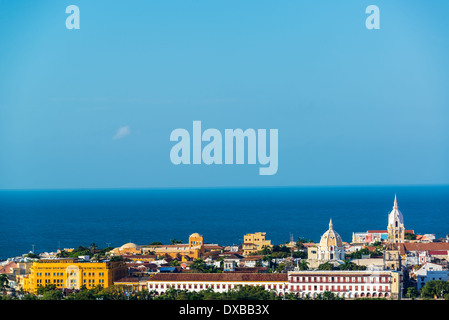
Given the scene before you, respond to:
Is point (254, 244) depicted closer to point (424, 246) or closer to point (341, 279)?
point (424, 246)

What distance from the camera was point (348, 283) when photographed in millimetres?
28281

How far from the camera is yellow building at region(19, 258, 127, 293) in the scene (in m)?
29.3

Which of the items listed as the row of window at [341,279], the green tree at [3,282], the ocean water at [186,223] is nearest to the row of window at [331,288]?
the row of window at [341,279]

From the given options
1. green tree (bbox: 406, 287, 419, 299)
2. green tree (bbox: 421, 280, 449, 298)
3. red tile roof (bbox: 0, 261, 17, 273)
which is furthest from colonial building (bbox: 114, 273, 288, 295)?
red tile roof (bbox: 0, 261, 17, 273)

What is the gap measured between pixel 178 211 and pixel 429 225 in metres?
28.5

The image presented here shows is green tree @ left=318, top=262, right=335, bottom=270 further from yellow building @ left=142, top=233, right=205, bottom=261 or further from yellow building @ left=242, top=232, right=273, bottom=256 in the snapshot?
yellow building @ left=242, top=232, right=273, bottom=256

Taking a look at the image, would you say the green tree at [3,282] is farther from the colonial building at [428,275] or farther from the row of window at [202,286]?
the colonial building at [428,275]

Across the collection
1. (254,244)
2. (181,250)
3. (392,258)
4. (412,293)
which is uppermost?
(254,244)

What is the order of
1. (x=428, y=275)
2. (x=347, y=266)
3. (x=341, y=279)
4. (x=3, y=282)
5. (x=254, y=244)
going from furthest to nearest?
(x=254, y=244) → (x=347, y=266) → (x=428, y=275) → (x=3, y=282) → (x=341, y=279)

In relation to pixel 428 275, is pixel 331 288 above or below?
below

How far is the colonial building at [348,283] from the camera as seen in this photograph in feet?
91.4

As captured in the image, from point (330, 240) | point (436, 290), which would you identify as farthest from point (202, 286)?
point (330, 240)

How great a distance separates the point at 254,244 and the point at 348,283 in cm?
1686
